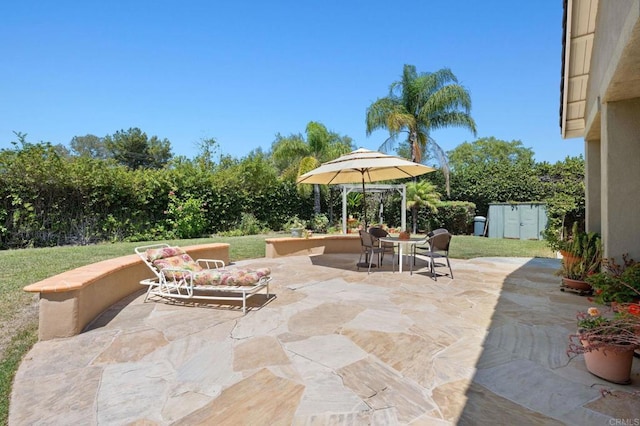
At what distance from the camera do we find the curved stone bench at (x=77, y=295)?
341 centimetres

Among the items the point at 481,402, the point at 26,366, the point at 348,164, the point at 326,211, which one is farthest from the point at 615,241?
the point at 326,211

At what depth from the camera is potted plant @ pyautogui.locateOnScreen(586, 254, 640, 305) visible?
3.62m

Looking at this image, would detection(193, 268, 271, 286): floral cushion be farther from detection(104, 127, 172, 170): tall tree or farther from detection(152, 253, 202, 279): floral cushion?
detection(104, 127, 172, 170): tall tree

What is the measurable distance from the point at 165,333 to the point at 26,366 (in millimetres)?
1163

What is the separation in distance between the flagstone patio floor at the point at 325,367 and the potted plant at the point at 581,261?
36 cm

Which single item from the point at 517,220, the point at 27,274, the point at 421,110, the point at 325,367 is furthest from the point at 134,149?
the point at 325,367

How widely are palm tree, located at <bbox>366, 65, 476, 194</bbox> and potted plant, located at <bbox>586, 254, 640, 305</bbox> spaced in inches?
501

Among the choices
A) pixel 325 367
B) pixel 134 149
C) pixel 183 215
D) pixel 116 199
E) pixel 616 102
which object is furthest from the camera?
pixel 134 149

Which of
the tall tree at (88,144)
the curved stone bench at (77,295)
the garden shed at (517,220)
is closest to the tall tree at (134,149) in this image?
the tall tree at (88,144)

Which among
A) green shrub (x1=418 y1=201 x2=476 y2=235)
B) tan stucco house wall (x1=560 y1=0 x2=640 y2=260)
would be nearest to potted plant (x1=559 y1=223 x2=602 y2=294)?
tan stucco house wall (x1=560 y1=0 x2=640 y2=260)

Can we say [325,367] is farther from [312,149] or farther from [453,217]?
[453,217]

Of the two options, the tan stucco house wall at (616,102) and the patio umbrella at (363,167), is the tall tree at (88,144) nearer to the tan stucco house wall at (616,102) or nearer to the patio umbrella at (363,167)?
the patio umbrella at (363,167)

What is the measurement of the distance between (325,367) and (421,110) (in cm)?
1638

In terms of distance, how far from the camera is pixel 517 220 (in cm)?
1510
